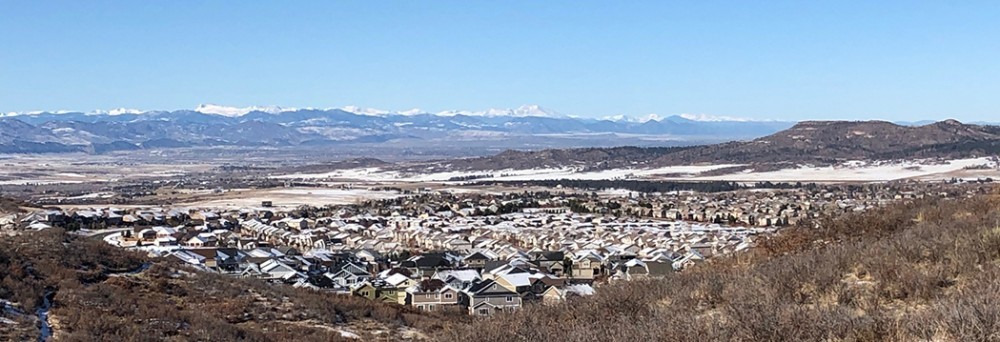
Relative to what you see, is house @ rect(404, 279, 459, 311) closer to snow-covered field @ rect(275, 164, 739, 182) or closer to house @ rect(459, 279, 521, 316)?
house @ rect(459, 279, 521, 316)

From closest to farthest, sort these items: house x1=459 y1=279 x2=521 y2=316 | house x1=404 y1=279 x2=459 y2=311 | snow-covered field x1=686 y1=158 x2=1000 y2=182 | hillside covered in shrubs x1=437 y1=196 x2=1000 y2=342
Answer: hillside covered in shrubs x1=437 y1=196 x2=1000 y2=342, house x1=459 y1=279 x2=521 y2=316, house x1=404 y1=279 x2=459 y2=311, snow-covered field x1=686 y1=158 x2=1000 y2=182

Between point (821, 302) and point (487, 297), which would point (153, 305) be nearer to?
point (487, 297)

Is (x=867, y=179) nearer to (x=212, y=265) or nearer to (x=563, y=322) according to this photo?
(x=212, y=265)

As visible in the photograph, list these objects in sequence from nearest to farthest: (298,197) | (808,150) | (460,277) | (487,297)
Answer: (487,297) < (460,277) < (298,197) < (808,150)

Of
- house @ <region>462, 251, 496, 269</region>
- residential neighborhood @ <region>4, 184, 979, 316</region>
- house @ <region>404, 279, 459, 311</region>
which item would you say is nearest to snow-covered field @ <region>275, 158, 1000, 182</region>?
residential neighborhood @ <region>4, 184, 979, 316</region>

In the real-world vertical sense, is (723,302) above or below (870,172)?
above

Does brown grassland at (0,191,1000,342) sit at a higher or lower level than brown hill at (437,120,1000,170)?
higher

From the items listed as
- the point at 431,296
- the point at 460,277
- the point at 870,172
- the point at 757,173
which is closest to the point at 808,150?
the point at 757,173

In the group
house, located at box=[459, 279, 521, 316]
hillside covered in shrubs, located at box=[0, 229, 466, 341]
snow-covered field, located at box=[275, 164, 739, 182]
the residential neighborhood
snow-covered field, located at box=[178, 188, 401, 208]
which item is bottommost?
snow-covered field, located at box=[275, 164, 739, 182]

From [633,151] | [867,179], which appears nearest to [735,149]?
[633,151]

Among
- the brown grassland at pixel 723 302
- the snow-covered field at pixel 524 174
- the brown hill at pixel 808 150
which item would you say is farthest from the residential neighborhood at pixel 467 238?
the brown hill at pixel 808 150
